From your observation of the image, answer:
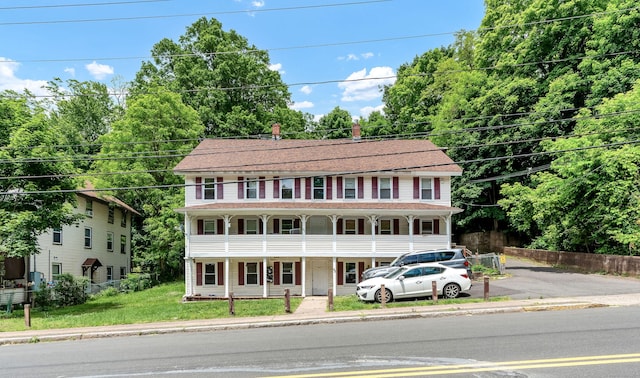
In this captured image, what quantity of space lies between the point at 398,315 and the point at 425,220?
47.6ft

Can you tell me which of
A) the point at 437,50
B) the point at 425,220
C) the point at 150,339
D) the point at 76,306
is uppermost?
the point at 437,50

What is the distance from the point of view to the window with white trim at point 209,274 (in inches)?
1092

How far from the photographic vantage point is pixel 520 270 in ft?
92.0

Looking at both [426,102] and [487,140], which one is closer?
[487,140]

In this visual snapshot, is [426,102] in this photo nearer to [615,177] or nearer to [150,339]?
[615,177]

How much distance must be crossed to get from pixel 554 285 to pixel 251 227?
17.2 meters

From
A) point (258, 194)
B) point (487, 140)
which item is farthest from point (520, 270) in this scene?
point (258, 194)

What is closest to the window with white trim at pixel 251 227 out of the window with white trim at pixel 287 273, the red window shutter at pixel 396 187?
the window with white trim at pixel 287 273

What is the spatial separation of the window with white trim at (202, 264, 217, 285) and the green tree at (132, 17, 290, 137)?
2266 centimetres

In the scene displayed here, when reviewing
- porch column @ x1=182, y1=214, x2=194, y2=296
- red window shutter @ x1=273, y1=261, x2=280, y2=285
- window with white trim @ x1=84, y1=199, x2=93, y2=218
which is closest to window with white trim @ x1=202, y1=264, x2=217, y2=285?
porch column @ x1=182, y1=214, x2=194, y2=296

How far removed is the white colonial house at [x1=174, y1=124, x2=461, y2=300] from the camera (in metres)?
26.3

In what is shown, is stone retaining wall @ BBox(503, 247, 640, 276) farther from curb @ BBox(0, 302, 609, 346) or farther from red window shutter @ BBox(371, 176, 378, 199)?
red window shutter @ BBox(371, 176, 378, 199)

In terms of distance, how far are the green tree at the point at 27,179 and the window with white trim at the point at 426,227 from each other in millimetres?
19686

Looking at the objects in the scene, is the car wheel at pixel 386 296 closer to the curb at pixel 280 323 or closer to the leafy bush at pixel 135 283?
the curb at pixel 280 323
